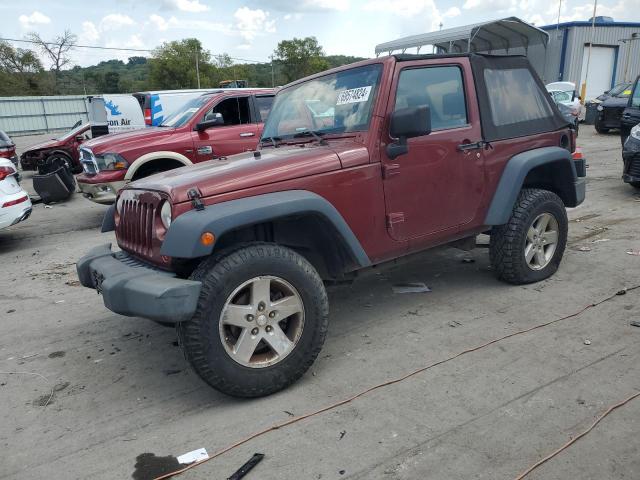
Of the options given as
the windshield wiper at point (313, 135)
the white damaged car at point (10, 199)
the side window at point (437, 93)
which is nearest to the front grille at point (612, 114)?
the side window at point (437, 93)

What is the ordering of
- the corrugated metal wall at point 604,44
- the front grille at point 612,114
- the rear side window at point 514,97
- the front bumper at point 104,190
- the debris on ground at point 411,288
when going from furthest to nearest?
1. the corrugated metal wall at point 604,44
2. the front grille at point 612,114
3. the front bumper at point 104,190
4. the debris on ground at point 411,288
5. the rear side window at point 514,97

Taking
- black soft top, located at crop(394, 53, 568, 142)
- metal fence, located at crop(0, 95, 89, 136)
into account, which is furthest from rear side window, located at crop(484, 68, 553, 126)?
metal fence, located at crop(0, 95, 89, 136)

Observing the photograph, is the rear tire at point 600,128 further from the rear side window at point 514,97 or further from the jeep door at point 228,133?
the rear side window at point 514,97

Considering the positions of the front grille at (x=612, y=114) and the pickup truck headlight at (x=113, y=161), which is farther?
the front grille at (x=612, y=114)

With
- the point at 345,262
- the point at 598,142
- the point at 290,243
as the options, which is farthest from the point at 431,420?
the point at 598,142

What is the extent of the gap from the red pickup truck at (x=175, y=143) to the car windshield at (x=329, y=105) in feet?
10.2

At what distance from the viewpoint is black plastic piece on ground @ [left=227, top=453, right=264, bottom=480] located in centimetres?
241

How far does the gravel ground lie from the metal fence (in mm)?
34336

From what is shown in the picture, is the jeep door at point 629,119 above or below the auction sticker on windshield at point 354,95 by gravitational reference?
below

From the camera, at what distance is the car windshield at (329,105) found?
3613 millimetres

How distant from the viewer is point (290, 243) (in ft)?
11.2

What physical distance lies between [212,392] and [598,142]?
16446 mm

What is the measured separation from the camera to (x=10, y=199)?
6777 mm

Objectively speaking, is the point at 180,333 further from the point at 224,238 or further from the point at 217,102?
the point at 217,102
